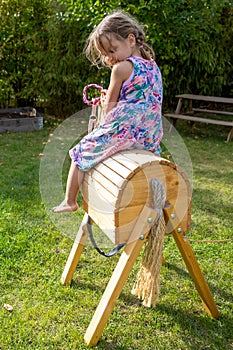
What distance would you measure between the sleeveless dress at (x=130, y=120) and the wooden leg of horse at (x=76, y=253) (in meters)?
0.54

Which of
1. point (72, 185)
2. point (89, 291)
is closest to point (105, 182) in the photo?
point (72, 185)

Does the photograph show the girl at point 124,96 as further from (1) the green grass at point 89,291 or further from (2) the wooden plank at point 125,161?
(1) the green grass at point 89,291

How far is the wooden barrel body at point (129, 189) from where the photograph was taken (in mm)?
1794

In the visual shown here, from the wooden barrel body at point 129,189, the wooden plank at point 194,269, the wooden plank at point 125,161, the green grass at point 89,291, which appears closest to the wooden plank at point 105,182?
the wooden barrel body at point 129,189

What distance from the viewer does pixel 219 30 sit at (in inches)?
301

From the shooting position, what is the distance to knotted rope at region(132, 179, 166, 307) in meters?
1.84

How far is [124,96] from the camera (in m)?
2.02

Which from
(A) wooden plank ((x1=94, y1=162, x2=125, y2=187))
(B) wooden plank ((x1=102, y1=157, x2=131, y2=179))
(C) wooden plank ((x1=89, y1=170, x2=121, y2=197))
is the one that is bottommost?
(C) wooden plank ((x1=89, y1=170, x2=121, y2=197))

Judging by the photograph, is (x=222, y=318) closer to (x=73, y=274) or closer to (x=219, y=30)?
(x=73, y=274)

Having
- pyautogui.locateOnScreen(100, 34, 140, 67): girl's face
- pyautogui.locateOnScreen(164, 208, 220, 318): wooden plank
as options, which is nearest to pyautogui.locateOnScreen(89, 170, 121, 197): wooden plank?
pyautogui.locateOnScreen(164, 208, 220, 318): wooden plank

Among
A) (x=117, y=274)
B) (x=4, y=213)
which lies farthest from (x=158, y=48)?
(x=117, y=274)

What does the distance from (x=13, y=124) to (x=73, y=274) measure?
14.8ft

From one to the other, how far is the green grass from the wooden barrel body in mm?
591

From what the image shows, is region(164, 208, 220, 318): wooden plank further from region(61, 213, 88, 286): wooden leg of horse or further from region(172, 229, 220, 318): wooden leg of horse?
region(61, 213, 88, 286): wooden leg of horse
